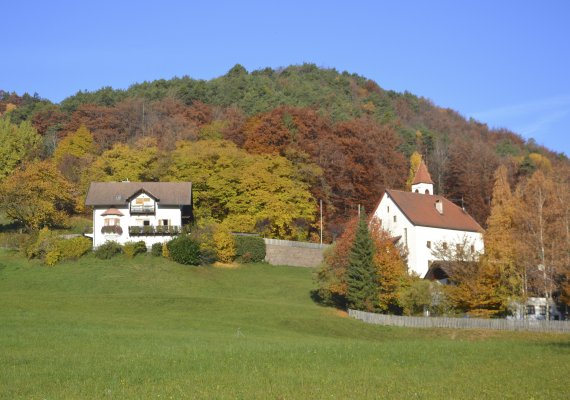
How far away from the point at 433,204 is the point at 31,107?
7732 cm

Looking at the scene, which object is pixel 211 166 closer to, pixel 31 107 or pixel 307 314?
pixel 307 314

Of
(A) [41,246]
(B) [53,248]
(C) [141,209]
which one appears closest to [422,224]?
(C) [141,209]

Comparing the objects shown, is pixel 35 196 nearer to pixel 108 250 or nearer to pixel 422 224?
pixel 108 250

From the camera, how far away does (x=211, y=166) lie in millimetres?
78688

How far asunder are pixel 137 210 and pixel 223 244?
32.6ft

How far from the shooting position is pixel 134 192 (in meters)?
71.9

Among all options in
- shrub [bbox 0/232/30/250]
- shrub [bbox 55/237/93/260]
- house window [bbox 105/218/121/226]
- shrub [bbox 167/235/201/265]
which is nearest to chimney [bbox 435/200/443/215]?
shrub [bbox 167/235/201/265]

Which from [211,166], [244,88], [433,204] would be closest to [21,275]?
[211,166]

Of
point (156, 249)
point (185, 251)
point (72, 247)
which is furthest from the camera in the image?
point (156, 249)

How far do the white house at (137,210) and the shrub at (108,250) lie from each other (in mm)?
1913

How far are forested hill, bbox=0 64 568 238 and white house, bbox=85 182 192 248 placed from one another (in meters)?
5.35

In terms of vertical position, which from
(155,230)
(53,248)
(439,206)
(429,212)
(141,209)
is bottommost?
(53,248)

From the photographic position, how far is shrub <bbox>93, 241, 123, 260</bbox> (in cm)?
6644

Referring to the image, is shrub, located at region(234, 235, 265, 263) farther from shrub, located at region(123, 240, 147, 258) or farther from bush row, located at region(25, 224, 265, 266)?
shrub, located at region(123, 240, 147, 258)
